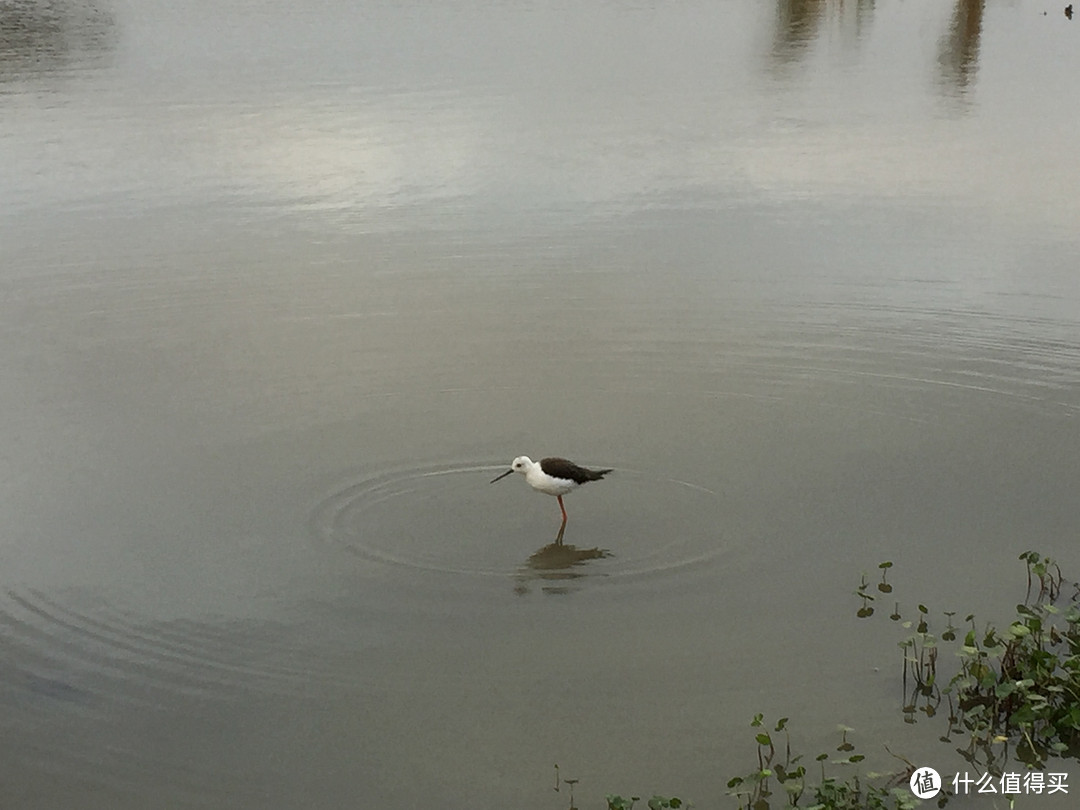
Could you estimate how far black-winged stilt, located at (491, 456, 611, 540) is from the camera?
12.1 meters

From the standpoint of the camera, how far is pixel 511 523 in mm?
12461

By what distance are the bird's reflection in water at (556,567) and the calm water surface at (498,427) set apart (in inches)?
2.4

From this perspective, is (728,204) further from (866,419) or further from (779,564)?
(779,564)

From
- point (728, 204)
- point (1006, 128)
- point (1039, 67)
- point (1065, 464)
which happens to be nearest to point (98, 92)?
point (728, 204)

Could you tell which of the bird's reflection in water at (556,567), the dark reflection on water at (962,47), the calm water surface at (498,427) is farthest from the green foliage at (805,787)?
the dark reflection on water at (962,47)

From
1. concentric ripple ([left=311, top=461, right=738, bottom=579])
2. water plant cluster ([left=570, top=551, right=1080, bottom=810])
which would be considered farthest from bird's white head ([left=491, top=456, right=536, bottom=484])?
water plant cluster ([left=570, top=551, right=1080, bottom=810])

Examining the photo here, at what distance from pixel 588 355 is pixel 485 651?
6.17 m

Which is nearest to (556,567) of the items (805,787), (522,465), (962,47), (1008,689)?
(522,465)

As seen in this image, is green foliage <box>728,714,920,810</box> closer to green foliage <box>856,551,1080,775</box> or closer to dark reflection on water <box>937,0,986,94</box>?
A: green foliage <box>856,551,1080,775</box>

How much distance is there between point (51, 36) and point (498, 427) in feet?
94.3

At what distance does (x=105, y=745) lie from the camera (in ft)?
30.0

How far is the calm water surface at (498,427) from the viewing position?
372 inches

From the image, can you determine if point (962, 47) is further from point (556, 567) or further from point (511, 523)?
point (556, 567)

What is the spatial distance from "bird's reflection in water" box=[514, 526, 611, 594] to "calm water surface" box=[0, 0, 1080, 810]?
6 cm
